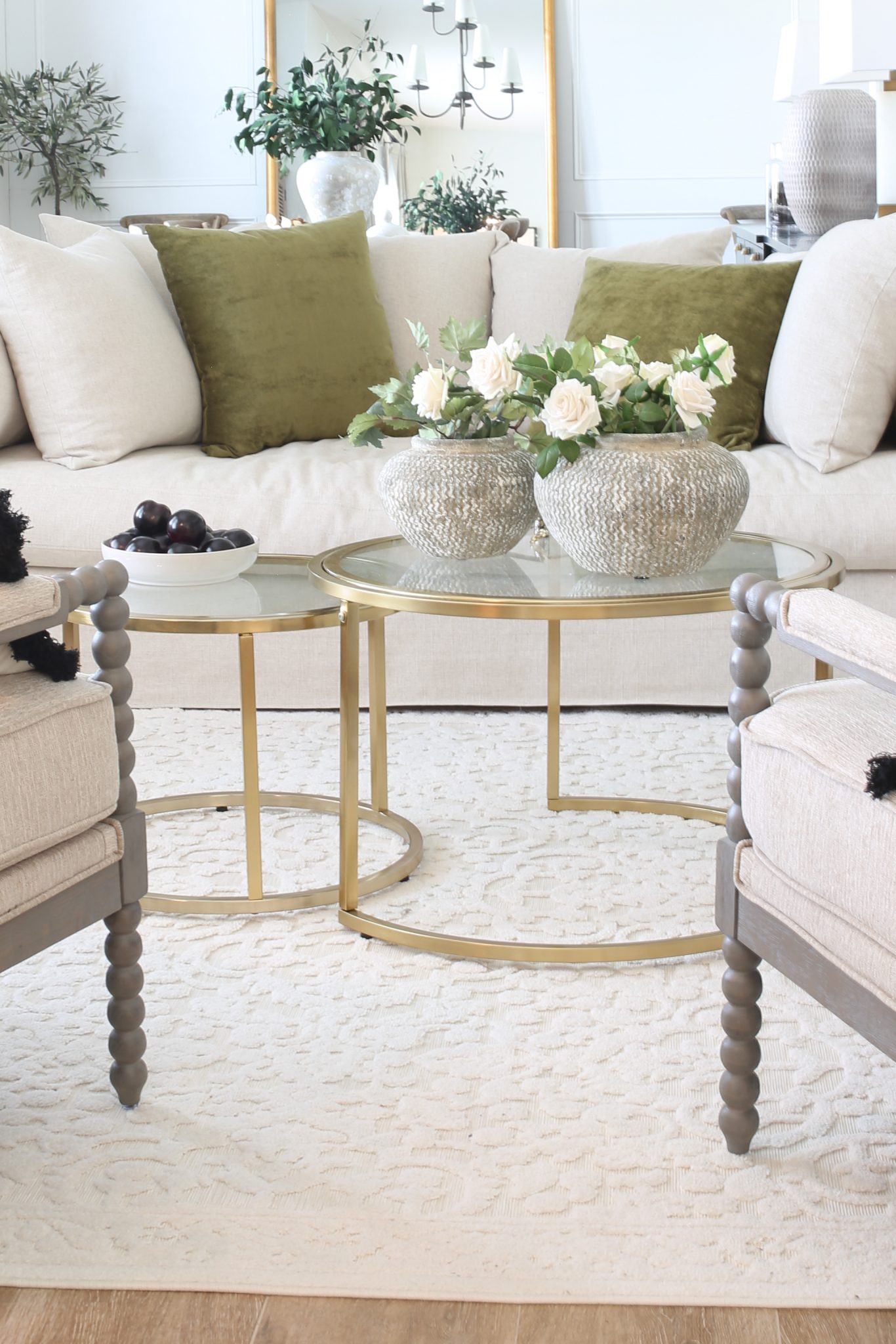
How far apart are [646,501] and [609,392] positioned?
0.15 metres

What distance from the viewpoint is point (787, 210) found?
4457mm

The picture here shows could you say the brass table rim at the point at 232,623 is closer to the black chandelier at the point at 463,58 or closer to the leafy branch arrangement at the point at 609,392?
the leafy branch arrangement at the point at 609,392

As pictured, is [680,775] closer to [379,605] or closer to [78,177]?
[379,605]

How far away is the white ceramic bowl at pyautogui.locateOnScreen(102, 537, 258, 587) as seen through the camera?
1.98m

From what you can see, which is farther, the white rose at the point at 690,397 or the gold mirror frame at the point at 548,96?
the gold mirror frame at the point at 548,96

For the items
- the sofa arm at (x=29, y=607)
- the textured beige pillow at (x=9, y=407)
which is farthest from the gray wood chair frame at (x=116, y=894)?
the textured beige pillow at (x=9, y=407)

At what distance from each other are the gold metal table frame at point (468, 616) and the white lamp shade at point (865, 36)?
1834mm

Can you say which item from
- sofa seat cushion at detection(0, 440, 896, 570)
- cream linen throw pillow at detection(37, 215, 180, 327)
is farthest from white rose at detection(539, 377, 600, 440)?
cream linen throw pillow at detection(37, 215, 180, 327)

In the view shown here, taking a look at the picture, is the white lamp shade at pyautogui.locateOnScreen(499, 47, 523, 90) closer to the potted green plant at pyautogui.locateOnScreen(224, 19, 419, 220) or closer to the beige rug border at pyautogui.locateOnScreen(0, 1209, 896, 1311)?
the potted green plant at pyautogui.locateOnScreen(224, 19, 419, 220)

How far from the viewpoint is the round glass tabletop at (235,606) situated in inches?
71.9

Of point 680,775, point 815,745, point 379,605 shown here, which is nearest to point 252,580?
point 379,605

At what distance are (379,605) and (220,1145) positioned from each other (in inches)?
25.9

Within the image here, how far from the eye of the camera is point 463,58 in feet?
21.2

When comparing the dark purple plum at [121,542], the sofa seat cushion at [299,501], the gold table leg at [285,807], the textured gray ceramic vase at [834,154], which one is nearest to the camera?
the gold table leg at [285,807]
